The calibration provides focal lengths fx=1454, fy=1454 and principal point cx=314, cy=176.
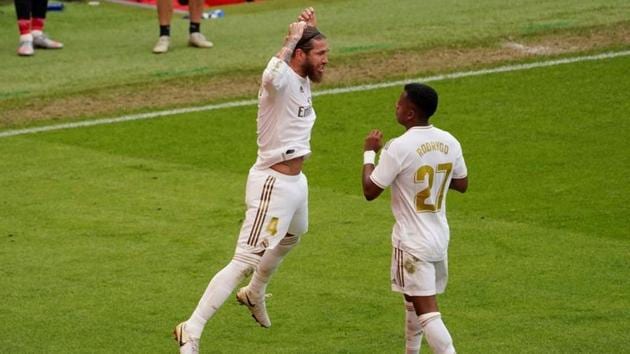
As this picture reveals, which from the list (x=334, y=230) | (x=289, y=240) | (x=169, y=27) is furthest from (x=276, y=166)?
(x=169, y=27)

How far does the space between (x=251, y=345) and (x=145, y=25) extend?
1159 cm

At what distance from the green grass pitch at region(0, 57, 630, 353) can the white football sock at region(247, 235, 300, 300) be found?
0.34m

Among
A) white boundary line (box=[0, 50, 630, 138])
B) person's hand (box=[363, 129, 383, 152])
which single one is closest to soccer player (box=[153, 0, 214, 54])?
white boundary line (box=[0, 50, 630, 138])

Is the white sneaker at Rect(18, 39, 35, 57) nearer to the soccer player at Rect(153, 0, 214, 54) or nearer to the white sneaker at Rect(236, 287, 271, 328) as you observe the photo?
the soccer player at Rect(153, 0, 214, 54)

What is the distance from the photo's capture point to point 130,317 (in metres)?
10.4

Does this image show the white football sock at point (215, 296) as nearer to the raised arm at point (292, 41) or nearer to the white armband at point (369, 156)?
the white armband at point (369, 156)

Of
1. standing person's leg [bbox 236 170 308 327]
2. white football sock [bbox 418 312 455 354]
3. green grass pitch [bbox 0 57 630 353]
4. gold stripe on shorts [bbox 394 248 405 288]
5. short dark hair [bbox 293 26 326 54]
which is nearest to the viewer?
white football sock [bbox 418 312 455 354]

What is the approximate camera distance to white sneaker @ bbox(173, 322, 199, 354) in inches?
365

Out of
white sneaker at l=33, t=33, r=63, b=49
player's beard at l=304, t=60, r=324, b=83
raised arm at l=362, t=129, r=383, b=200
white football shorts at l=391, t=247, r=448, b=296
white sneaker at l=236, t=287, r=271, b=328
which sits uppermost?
player's beard at l=304, t=60, r=324, b=83

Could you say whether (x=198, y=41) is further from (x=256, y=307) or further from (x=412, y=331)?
(x=412, y=331)

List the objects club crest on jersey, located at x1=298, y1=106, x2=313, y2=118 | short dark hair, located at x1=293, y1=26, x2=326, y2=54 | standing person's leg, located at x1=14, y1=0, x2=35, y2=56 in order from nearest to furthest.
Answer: short dark hair, located at x1=293, y1=26, x2=326, y2=54 → club crest on jersey, located at x1=298, y1=106, x2=313, y2=118 → standing person's leg, located at x1=14, y1=0, x2=35, y2=56

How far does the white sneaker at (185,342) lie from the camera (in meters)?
9.27

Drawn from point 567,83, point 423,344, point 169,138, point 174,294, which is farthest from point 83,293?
point 567,83

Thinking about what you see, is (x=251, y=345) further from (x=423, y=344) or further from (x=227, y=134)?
(x=227, y=134)
